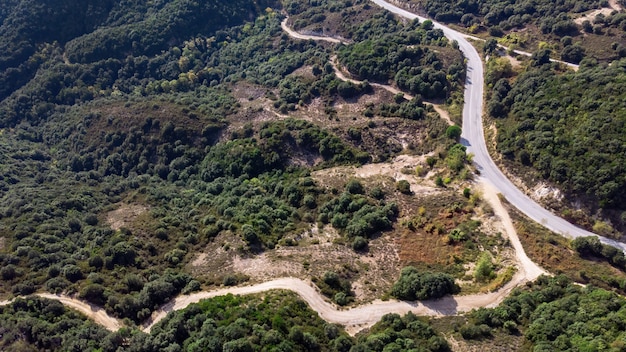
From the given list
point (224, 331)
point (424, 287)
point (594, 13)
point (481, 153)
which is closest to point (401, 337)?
point (424, 287)

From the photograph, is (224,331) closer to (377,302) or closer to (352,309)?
(352,309)

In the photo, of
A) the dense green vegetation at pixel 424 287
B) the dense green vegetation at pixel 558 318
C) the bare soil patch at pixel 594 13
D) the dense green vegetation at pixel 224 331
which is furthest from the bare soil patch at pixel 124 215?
the bare soil patch at pixel 594 13

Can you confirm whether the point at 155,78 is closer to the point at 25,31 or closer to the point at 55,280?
the point at 25,31

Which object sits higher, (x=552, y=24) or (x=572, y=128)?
(x=552, y=24)

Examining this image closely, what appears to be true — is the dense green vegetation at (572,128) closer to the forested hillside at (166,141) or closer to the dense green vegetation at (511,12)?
the forested hillside at (166,141)

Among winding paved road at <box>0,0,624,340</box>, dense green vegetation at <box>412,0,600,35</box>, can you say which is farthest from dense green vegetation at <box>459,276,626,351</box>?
dense green vegetation at <box>412,0,600,35</box>
